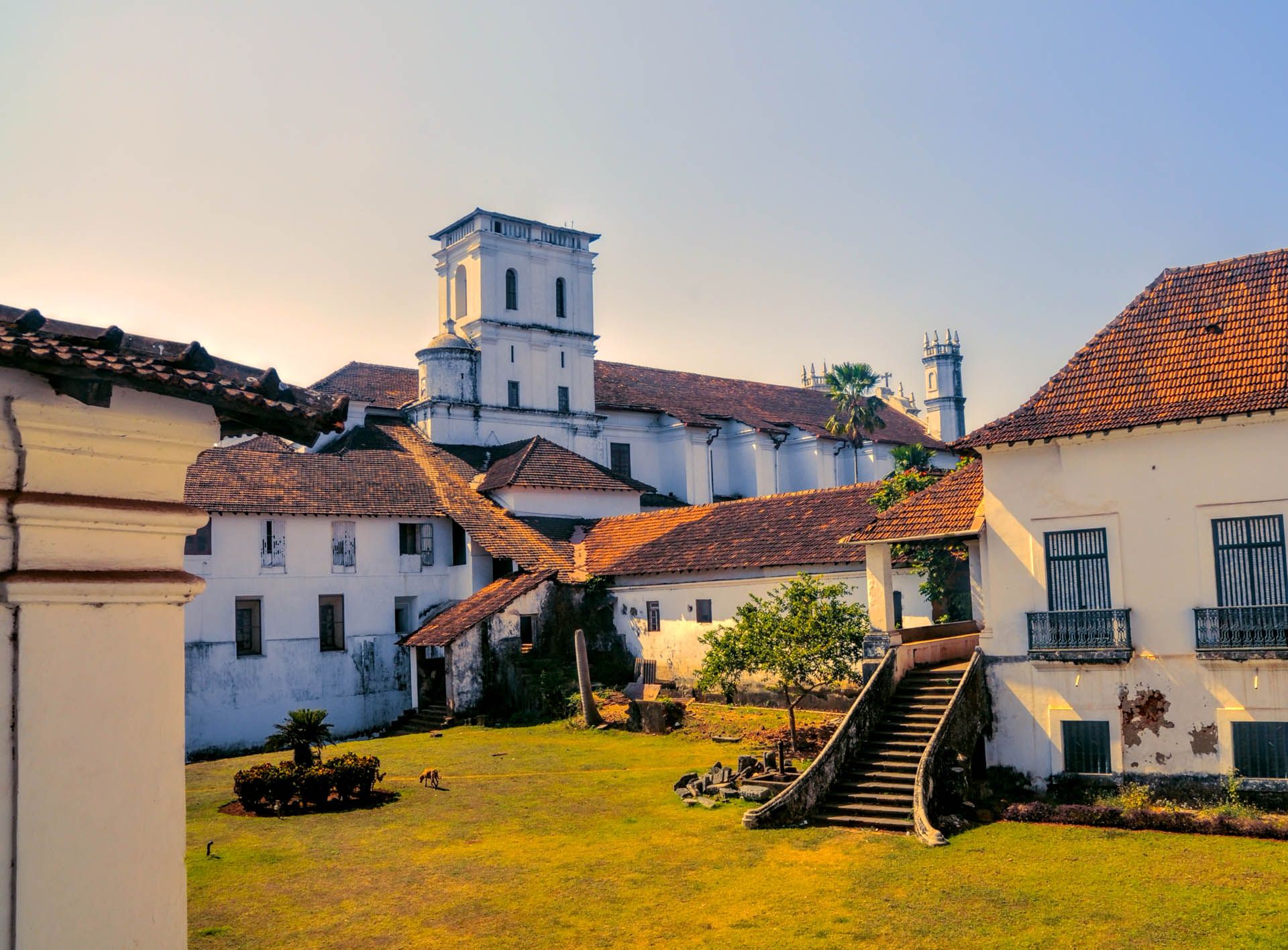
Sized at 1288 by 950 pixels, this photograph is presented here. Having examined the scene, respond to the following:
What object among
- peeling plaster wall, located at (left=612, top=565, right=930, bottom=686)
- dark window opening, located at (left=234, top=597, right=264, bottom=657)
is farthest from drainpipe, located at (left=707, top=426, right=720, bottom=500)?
dark window opening, located at (left=234, top=597, right=264, bottom=657)

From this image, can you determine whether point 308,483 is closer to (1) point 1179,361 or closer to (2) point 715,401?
(2) point 715,401

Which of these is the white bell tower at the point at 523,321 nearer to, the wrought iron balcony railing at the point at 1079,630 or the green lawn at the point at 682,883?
the green lawn at the point at 682,883

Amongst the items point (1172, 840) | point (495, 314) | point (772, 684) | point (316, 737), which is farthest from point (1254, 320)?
point (495, 314)

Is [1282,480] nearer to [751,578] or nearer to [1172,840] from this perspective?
[1172,840]

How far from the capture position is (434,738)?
92.9 feet

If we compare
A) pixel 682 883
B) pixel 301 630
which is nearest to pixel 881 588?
pixel 682 883

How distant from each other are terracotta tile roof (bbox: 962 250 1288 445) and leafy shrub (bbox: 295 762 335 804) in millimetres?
12113

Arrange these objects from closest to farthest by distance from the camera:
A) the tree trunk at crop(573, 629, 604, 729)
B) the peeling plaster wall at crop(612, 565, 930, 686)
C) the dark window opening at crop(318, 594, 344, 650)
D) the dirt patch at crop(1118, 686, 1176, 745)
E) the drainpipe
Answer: the dirt patch at crop(1118, 686, 1176, 745), the peeling plaster wall at crop(612, 565, 930, 686), the tree trunk at crop(573, 629, 604, 729), the dark window opening at crop(318, 594, 344, 650), the drainpipe

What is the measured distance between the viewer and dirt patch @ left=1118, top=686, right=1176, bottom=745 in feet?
55.7

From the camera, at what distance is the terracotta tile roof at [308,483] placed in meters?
33.0

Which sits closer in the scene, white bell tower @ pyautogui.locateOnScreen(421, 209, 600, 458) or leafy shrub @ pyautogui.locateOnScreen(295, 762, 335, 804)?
leafy shrub @ pyautogui.locateOnScreen(295, 762, 335, 804)

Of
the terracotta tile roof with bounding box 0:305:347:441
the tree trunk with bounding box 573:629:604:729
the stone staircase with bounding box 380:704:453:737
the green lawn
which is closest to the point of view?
the terracotta tile roof with bounding box 0:305:347:441

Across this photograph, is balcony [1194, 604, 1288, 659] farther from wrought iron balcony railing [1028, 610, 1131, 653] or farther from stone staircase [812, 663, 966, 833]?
stone staircase [812, 663, 966, 833]

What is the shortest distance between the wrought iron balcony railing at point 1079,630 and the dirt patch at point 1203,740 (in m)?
→ 1.49
